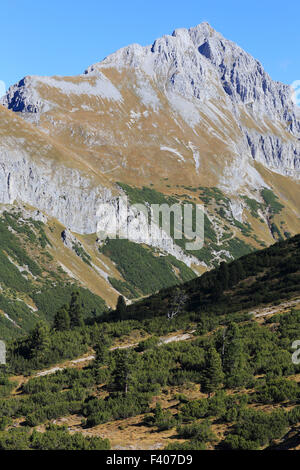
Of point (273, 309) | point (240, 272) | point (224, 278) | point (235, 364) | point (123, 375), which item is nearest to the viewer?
point (123, 375)

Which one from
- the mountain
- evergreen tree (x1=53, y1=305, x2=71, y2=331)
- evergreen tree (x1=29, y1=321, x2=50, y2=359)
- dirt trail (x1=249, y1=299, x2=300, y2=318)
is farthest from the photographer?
evergreen tree (x1=53, y1=305, x2=71, y2=331)

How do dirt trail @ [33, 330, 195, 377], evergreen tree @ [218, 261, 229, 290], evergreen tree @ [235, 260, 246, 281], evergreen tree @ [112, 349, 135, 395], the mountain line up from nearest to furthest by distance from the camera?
the mountain
evergreen tree @ [112, 349, 135, 395]
dirt trail @ [33, 330, 195, 377]
evergreen tree @ [218, 261, 229, 290]
evergreen tree @ [235, 260, 246, 281]

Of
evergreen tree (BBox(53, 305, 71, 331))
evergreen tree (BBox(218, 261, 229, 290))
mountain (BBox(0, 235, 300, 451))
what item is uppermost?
evergreen tree (BBox(218, 261, 229, 290))

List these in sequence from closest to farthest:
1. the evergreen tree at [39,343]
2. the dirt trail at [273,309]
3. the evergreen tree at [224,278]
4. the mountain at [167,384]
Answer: the mountain at [167,384] < the evergreen tree at [39,343] < the dirt trail at [273,309] < the evergreen tree at [224,278]

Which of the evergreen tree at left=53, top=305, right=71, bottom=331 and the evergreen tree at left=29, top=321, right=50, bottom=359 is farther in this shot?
the evergreen tree at left=53, top=305, right=71, bottom=331

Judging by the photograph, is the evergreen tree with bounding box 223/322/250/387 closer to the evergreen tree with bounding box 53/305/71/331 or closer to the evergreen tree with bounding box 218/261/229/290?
the evergreen tree with bounding box 53/305/71/331

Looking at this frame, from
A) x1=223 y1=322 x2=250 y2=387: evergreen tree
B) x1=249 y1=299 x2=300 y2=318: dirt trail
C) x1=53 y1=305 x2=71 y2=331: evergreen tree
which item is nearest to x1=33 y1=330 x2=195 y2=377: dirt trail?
x1=249 y1=299 x2=300 y2=318: dirt trail

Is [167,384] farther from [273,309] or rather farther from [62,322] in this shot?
[62,322]

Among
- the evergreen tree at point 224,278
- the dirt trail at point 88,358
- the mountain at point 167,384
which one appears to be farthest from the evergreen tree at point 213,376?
the evergreen tree at point 224,278

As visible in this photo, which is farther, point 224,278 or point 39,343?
point 224,278

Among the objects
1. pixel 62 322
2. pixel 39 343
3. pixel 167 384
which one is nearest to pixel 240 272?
pixel 62 322

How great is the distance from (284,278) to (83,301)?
5325 inches

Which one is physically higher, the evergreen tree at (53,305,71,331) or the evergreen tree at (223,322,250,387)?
the evergreen tree at (53,305,71,331)

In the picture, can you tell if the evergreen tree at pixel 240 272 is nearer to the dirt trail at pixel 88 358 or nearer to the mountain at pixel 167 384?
the mountain at pixel 167 384
